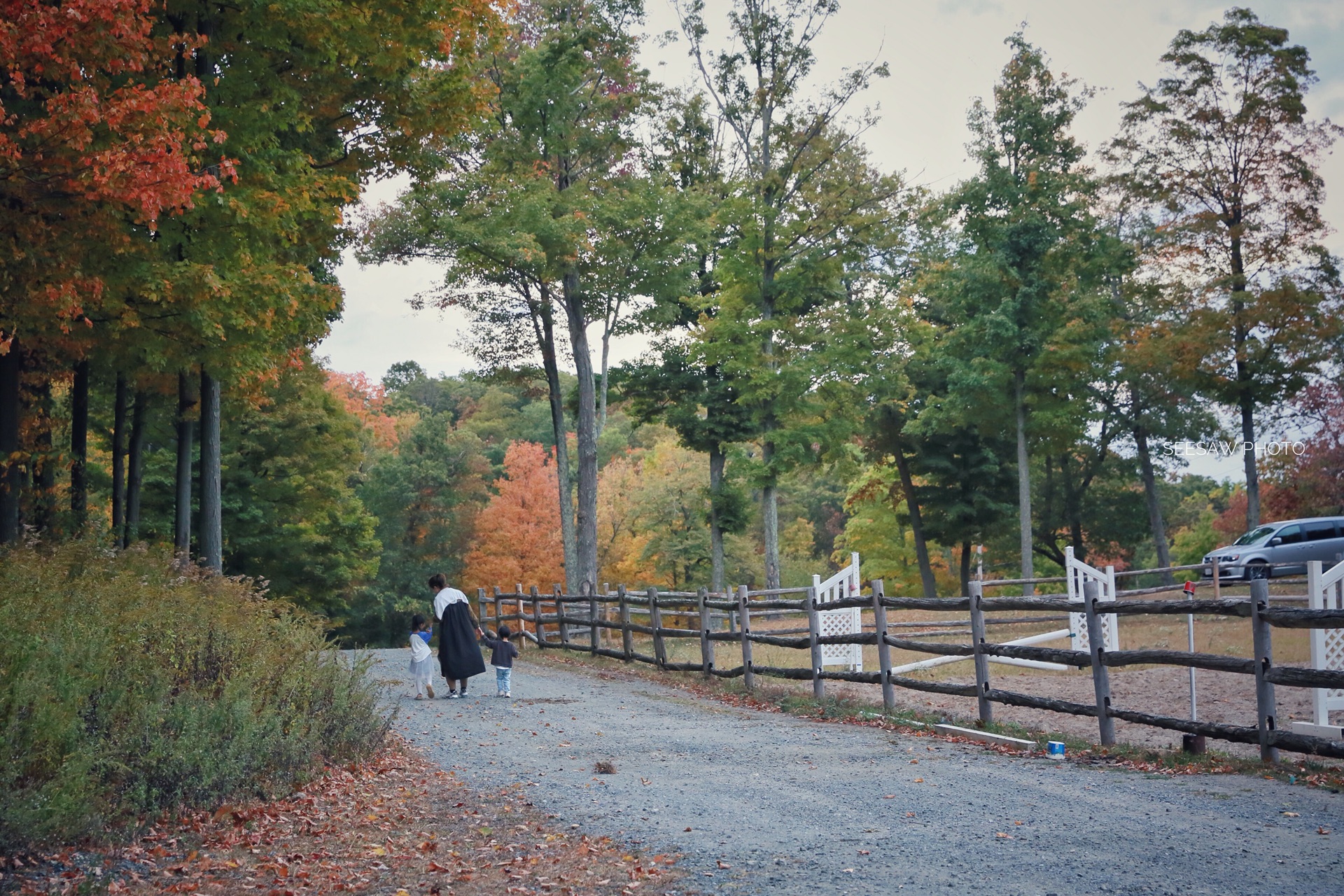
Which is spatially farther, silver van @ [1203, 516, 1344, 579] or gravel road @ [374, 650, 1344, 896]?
silver van @ [1203, 516, 1344, 579]

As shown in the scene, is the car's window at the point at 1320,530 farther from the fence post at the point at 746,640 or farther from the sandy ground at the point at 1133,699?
the fence post at the point at 746,640

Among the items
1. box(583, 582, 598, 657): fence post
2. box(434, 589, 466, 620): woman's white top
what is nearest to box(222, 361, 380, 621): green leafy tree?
box(583, 582, 598, 657): fence post

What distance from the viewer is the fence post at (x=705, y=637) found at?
16234mm

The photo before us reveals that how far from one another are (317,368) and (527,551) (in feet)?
78.3

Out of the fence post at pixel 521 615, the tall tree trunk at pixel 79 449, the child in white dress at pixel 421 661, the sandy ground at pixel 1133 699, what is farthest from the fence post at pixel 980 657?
the tall tree trunk at pixel 79 449

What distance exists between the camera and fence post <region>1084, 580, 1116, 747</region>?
9.51 m

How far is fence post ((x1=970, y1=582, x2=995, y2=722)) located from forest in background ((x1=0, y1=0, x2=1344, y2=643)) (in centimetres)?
823

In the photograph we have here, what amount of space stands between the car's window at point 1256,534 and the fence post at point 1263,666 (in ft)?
76.0

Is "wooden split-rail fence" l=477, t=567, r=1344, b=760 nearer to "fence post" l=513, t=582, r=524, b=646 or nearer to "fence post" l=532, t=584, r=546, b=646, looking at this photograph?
"fence post" l=532, t=584, r=546, b=646

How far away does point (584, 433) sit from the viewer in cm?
2748

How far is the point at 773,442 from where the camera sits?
28.4 m

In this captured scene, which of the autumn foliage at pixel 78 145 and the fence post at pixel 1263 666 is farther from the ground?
the autumn foliage at pixel 78 145

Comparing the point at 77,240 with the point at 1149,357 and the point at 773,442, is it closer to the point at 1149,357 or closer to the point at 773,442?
the point at 773,442

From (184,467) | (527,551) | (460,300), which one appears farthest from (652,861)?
(527,551)
